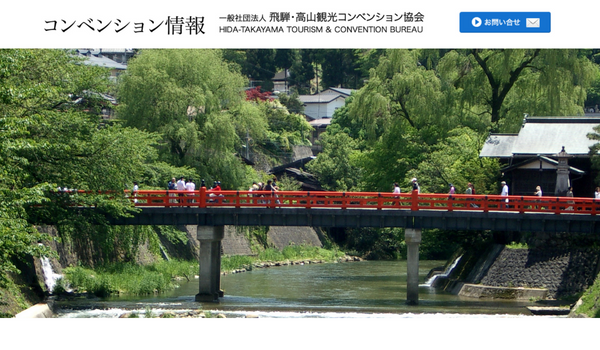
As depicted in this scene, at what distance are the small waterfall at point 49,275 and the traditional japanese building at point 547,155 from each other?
2204 centimetres

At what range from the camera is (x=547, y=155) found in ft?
136

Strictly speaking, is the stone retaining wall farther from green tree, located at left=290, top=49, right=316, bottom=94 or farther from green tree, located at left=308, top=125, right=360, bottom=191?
green tree, located at left=290, top=49, right=316, bottom=94

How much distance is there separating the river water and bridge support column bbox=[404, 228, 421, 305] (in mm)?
485

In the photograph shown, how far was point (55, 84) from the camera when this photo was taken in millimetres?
33906

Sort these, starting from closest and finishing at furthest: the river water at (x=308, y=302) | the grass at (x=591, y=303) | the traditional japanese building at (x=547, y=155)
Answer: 1. the grass at (x=591, y=303)
2. the river water at (x=308, y=302)
3. the traditional japanese building at (x=547, y=155)

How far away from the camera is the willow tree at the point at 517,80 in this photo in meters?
49.8

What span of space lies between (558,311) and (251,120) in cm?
2515

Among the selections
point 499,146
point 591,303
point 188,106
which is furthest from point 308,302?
point 188,106

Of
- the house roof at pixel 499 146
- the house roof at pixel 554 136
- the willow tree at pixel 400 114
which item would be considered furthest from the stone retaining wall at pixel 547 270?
the willow tree at pixel 400 114

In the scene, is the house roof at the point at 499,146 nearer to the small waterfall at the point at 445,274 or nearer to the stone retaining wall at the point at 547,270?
the stone retaining wall at the point at 547,270

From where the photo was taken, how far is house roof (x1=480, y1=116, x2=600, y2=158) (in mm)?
41656

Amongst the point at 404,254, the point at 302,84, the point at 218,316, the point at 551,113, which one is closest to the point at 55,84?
the point at 218,316

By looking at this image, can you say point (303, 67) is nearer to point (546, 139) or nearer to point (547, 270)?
point (546, 139)

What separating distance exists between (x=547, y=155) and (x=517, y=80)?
1177 centimetres
